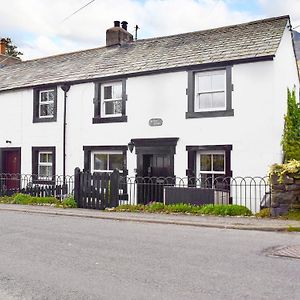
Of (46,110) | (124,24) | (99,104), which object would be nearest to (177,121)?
(99,104)

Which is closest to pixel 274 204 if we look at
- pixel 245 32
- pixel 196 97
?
pixel 196 97

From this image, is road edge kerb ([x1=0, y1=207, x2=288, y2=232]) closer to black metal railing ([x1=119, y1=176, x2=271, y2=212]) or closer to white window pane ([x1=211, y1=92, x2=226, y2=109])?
black metal railing ([x1=119, y1=176, x2=271, y2=212])

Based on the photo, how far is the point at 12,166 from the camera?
21.1m

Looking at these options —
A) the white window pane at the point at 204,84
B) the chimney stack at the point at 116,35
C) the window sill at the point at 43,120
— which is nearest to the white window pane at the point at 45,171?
the window sill at the point at 43,120

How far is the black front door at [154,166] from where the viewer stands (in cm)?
1558

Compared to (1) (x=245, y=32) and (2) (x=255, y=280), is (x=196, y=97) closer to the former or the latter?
(1) (x=245, y=32)

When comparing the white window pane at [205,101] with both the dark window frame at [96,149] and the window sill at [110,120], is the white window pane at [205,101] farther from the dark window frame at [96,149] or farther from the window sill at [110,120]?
the dark window frame at [96,149]

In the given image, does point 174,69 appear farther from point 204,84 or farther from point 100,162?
point 100,162

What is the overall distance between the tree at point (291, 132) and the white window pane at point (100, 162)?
7602 mm

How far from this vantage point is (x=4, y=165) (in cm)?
2134

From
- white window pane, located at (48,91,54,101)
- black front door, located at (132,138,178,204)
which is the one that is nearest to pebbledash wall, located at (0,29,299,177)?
black front door, located at (132,138,178,204)

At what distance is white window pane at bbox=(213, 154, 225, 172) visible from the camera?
14.9 metres

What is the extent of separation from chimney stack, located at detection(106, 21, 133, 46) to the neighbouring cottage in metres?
0.05

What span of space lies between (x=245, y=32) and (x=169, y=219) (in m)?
9.03
